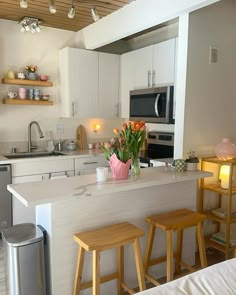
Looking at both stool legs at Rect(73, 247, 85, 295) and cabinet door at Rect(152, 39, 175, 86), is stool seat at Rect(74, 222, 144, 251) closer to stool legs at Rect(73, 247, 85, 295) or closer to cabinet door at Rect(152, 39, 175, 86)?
stool legs at Rect(73, 247, 85, 295)

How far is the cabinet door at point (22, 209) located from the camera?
315 centimetres

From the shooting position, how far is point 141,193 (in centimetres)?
223

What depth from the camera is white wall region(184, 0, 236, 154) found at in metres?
2.63

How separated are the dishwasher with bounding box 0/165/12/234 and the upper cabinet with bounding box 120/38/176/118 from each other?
176 centimetres

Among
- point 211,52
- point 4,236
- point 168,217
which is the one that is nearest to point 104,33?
point 211,52

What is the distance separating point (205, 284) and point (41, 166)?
2422 mm

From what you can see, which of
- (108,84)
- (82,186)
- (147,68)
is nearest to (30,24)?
(108,84)

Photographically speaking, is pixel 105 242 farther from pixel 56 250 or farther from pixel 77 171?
pixel 77 171

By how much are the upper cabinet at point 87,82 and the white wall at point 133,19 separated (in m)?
0.22

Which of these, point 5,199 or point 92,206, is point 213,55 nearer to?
point 92,206

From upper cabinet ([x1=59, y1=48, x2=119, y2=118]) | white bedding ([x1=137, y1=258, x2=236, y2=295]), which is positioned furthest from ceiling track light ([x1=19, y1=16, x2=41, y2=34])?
white bedding ([x1=137, y1=258, x2=236, y2=295])

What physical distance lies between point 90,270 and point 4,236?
2.11 ft

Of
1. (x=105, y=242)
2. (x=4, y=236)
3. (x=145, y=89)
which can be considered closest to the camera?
(x=105, y=242)

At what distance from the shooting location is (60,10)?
10.3ft
